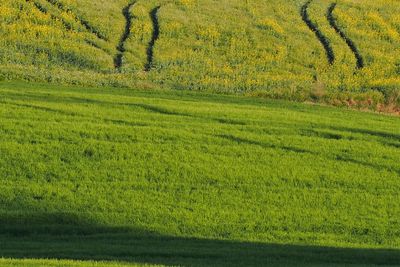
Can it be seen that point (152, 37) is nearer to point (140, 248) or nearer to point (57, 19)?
point (57, 19)

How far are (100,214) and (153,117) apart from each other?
9.80 metres

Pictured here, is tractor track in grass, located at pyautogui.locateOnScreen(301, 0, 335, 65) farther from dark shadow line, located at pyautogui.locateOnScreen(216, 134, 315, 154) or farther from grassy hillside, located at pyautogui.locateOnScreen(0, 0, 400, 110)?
dark shadow line, located at pyautogui.locateOnScreen(216, 134, 315, 154)

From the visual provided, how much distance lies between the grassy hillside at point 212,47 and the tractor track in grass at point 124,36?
60 millimetres

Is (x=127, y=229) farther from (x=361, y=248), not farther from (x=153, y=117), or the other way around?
(x=153, y=117)

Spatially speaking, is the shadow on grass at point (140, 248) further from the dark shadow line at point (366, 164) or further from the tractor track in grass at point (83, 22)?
the tractor track in grass at point (83, 22)

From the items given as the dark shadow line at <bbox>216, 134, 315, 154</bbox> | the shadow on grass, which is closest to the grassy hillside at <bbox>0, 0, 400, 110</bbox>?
the dark shadow line at <bbox>216, 134, 315, 154</bbox>

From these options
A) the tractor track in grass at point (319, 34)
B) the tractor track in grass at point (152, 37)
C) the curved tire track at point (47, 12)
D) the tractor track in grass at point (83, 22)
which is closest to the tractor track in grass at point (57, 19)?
the curved tire track at point (47, 12)

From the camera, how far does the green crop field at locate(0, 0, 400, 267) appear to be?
2214 centimetres

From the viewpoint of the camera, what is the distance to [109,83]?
43594 millimetres

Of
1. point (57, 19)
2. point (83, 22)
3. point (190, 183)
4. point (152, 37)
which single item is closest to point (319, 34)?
point (152, 37)

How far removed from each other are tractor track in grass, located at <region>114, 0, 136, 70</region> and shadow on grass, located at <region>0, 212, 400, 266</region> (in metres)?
25.7

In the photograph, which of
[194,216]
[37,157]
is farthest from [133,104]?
[194,216]

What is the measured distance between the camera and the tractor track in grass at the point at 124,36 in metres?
49.2

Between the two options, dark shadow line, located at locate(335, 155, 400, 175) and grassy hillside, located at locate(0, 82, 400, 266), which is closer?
grassy hillside, located at locate(0, 82, 400, 266)
